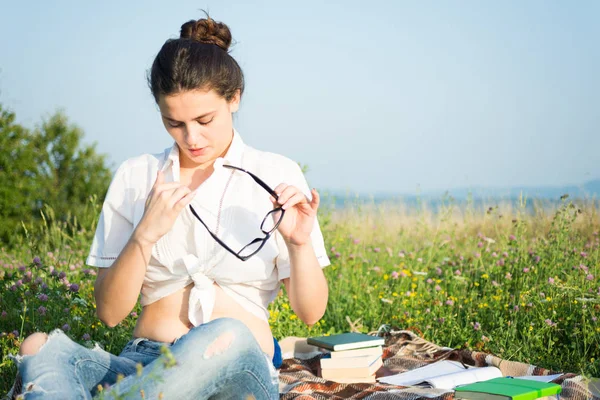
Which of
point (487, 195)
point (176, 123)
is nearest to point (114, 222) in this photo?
point (176, 123)

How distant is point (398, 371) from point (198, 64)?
2075 mm

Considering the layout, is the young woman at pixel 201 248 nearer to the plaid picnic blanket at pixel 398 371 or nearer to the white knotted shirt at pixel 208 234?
the white knotted shirt at pixel 208 234

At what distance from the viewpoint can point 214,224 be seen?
2.86 m

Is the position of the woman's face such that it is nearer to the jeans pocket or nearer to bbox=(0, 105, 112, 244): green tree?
the jeans pocket

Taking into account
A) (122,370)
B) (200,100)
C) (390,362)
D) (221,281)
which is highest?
(200,100)

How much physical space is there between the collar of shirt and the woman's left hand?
37 cm

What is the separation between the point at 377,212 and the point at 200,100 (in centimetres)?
522

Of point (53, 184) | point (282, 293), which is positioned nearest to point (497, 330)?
point (282, 293)

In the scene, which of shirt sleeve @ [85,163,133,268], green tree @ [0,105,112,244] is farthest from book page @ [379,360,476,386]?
green tree @ [0,105,112,244]

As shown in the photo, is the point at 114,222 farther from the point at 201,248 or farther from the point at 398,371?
the point at 398,371

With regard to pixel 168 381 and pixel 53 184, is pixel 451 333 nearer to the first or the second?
pixel 168 381

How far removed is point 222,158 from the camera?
288 centimetres

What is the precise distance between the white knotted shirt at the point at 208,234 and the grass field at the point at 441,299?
0.94m

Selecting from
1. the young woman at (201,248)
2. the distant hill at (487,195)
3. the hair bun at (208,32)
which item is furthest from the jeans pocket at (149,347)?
the distant hill at (487,195)
